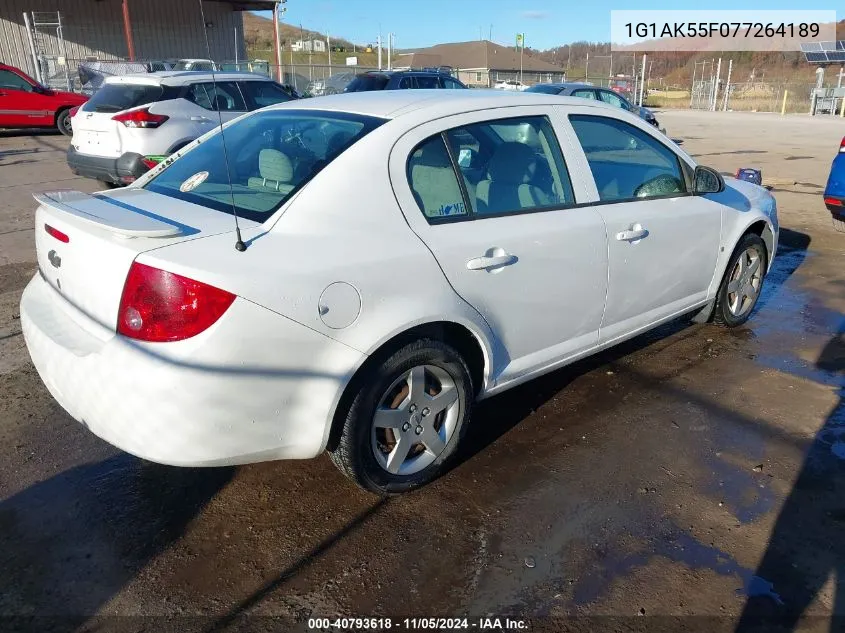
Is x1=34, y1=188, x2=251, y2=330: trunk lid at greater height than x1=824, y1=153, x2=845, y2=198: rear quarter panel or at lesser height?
greater

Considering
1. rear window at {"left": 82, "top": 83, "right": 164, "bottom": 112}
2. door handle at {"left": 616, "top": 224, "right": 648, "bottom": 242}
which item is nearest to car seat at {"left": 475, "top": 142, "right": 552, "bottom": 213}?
door handle at {"left": 616, "top": 224, "right": 648, "bottom": 242}

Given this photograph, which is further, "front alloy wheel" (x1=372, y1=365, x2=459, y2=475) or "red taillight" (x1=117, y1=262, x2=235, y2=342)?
"front alloy wheel" (x1=372, y1=365, x2=459, y2=475)

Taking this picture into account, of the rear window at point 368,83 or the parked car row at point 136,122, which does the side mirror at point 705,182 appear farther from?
the rear window at point 368,83

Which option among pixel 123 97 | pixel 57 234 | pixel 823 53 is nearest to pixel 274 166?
pixel 57 234

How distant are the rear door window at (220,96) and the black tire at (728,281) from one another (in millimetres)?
7167

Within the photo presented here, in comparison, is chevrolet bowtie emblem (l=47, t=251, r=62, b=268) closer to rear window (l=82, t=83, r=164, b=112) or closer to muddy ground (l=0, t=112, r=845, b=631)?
muddy ground (l=0, t=112, r=845, b=631)

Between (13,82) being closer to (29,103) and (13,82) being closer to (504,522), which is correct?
(29,103)

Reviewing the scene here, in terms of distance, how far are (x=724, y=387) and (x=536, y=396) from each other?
1186mm

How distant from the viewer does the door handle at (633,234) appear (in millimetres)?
3624

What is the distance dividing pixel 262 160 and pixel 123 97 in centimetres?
687

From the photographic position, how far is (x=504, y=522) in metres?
2.88

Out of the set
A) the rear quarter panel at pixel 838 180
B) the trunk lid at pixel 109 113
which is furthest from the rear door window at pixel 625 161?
the trunk lid at pixel 109 113

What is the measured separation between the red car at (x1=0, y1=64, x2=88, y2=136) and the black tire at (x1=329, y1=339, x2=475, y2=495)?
1626 centimetres

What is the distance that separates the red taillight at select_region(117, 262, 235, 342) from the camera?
2312mm
